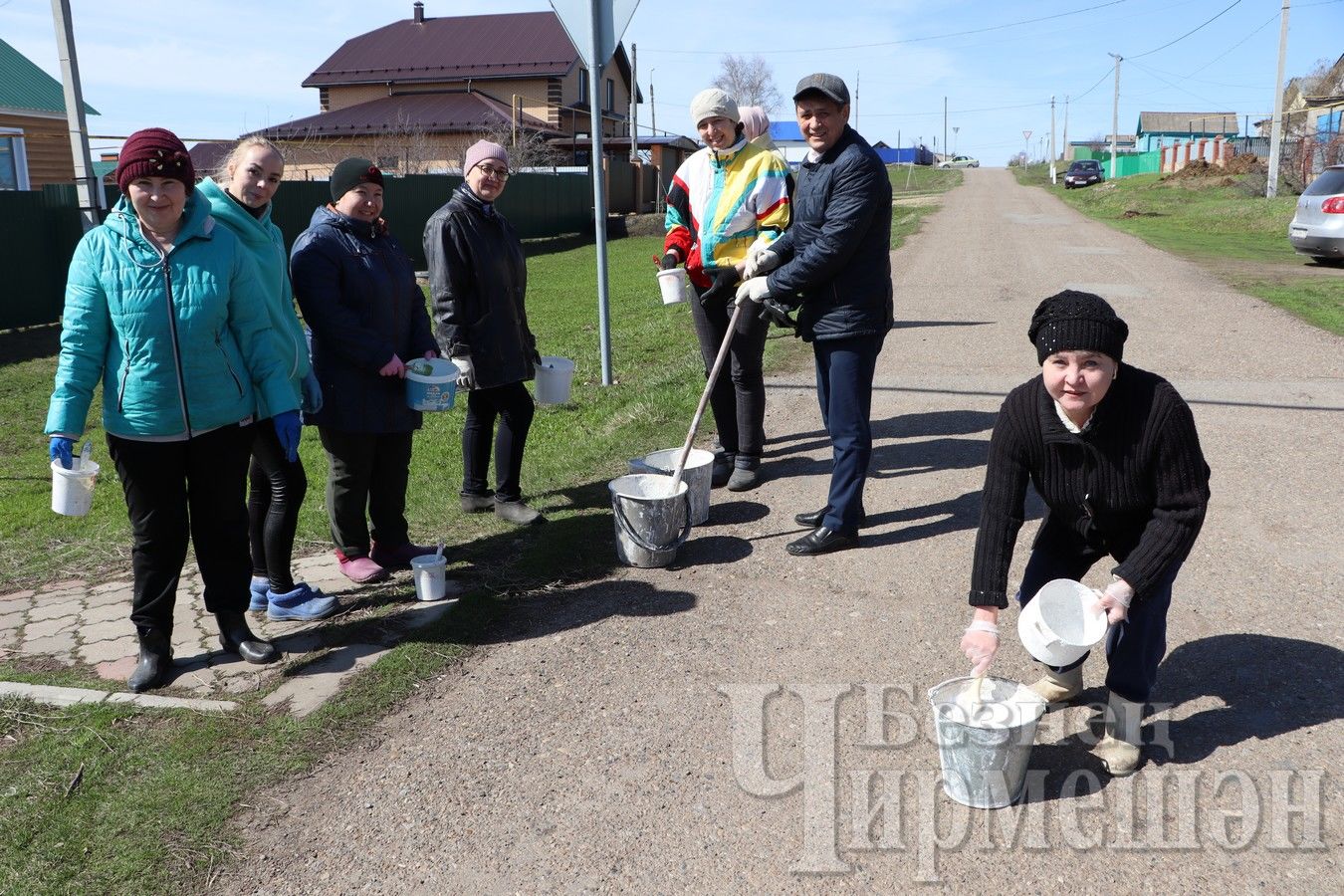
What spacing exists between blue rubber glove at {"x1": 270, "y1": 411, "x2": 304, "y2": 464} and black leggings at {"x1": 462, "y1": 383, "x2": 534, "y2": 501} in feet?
4.85

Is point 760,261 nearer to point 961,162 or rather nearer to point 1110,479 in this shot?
point 1110,479

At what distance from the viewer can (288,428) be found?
411 cm

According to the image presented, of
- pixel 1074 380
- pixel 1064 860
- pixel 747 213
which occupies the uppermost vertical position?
pixel 747 213

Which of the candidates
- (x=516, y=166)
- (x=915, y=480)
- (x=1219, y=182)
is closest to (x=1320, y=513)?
(x=915, y=480)

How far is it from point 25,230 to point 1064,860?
1474cm

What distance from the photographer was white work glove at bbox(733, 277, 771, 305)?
16.6ft

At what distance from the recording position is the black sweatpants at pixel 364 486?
15.9ft

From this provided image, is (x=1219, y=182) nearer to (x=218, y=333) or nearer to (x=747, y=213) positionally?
(x=747, y=213)

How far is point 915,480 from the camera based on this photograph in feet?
20.3

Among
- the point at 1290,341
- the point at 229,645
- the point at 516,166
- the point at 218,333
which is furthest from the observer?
the point at 516,166

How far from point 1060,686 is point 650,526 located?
1969 millimetres

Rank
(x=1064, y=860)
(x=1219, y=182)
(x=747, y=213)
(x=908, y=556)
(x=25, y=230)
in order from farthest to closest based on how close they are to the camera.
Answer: (x=1219, y=182) < (x=25, y=230) < (x=747, y=213) < (x=908, y=556) < (x=1064, y=860)

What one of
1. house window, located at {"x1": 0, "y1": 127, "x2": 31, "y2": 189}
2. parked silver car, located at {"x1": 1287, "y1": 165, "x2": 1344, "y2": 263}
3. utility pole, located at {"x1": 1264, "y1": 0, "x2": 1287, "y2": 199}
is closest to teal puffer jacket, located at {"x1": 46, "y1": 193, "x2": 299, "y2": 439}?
parked silver car, located at {"x1": 1287, "y1": 165, "x2": 1344, "y2": 263}

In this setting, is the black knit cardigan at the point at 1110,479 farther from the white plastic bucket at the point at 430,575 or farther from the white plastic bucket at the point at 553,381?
the white plastic bucket at the point at 553,381
